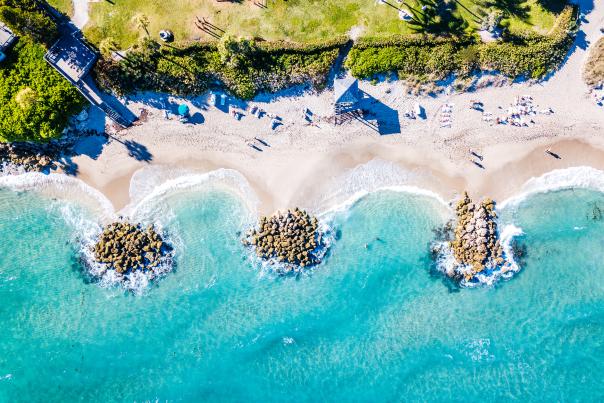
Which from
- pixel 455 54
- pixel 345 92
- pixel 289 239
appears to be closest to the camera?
pixel 345 92

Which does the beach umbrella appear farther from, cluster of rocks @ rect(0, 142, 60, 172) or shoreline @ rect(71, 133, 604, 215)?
cluster of rocks @ rect(0, 142, 60, 172)

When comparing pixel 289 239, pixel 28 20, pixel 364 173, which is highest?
pixel 28 20

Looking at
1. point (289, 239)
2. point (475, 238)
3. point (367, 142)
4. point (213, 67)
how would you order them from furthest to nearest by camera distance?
point (367, 142) < point (475, 238) < point (289, 239) < point (213, 67)

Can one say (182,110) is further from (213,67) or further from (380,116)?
(380,116)

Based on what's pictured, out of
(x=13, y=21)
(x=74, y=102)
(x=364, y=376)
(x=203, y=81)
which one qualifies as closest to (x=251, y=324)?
(x=364, y=376)

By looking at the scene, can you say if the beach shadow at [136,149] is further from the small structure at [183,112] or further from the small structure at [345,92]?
the small structure at [345,92]

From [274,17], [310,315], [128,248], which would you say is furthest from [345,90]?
[128,248]

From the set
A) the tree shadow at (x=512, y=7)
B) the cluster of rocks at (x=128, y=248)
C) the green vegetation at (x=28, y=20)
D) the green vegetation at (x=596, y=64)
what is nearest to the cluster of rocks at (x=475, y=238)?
the green vegetation at (x=596, y=64)
